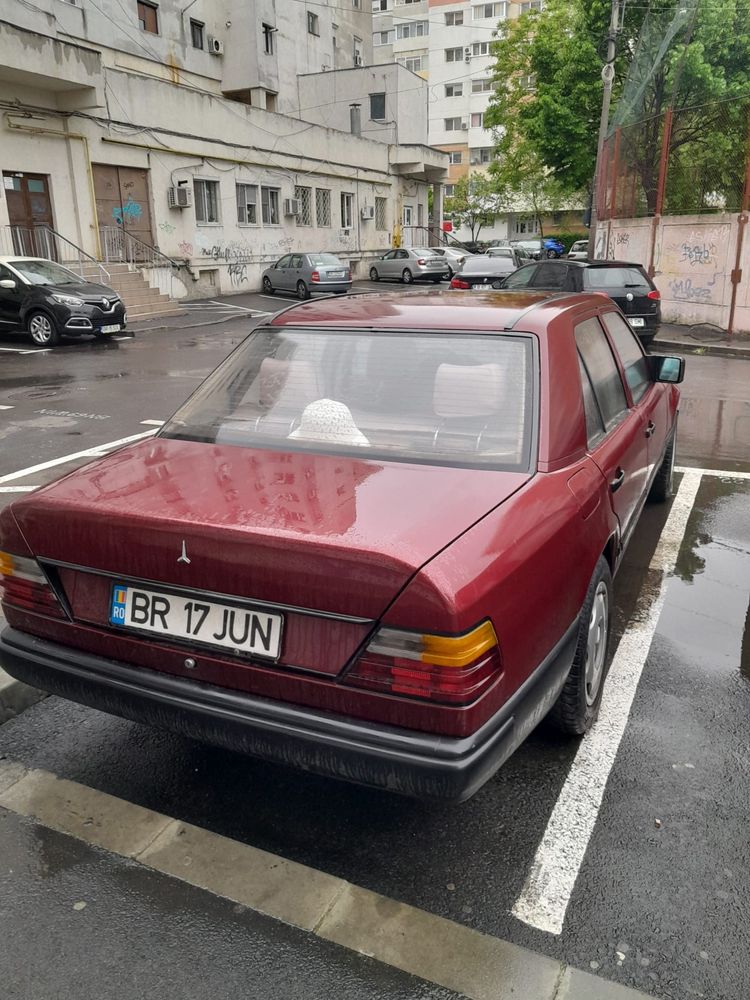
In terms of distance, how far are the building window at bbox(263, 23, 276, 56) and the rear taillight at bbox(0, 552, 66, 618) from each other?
3626 cm

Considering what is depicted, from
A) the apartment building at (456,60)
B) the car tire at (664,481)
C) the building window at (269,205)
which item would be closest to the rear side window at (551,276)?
the car tire at (664,481)

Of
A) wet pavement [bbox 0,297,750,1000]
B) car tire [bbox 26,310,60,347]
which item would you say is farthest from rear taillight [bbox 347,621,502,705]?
→ car tire [bbox 26,310,60,347]

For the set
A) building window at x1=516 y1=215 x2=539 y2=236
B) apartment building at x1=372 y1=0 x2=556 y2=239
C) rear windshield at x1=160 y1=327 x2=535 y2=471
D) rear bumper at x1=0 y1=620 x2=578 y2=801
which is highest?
apartment building at x1=372 y1=0 x2=556 y2=239

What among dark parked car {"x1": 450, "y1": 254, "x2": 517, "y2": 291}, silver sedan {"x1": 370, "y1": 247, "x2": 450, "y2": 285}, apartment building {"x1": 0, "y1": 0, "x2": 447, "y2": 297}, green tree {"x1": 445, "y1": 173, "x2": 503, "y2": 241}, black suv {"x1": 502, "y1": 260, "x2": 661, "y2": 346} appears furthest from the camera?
green tree {"x1": 445, "y1": 173, "x2": 503, "y2": 241}

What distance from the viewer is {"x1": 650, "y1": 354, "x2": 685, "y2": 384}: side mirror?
462cm

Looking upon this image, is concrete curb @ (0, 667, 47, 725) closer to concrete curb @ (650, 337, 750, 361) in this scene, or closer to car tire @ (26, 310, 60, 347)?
concrete curb @ (650, 337, 750, 361)

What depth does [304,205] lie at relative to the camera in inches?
1250

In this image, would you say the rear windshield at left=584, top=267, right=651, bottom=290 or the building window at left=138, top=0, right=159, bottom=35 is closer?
the rear windshield at left=584, top=267, right=651, bottom=290

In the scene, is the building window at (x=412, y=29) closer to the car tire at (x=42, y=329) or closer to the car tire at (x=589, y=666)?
the car tire at (x=42, y=329)

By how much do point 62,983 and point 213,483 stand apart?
1.45m

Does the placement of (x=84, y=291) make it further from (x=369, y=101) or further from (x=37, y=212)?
(x=369, y=101)

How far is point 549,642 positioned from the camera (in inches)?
98.8

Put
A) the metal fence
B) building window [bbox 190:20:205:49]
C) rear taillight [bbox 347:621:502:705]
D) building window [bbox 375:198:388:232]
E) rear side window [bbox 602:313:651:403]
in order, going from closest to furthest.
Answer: rear taillight [bbox 347:621:502:705] < rear side window [bbox 602:313:651:403] < the metal fence < building window [bbox 190:20:205:49] < building window [bbox 375:198:388:232]

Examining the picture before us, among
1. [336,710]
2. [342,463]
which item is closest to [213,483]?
[342,463]
